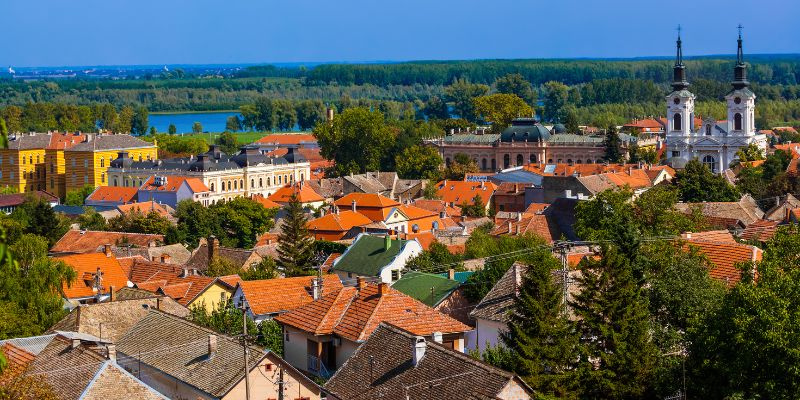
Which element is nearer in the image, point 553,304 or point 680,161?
point 553,304

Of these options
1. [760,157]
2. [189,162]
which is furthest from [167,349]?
[760,157]

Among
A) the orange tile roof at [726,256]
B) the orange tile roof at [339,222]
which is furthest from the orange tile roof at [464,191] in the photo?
the orange tile roof at [726,256]

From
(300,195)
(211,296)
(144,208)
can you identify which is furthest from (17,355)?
(300,195)

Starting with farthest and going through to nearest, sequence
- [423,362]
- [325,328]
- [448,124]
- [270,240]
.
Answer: [448,124] < [270,240] < [325,328] < [423,362]

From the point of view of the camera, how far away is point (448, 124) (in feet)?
411

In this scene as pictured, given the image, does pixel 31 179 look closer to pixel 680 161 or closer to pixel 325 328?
pixel 680 161

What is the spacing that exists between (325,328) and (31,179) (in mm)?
78189

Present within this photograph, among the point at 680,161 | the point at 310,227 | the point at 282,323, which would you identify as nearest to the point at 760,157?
the point at 680,161

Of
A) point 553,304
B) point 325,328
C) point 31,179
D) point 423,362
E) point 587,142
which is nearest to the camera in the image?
point 423,362

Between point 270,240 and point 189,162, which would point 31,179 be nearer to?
point 189,162

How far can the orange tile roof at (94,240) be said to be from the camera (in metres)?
52.1

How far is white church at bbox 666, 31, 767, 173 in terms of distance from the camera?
98688 mm

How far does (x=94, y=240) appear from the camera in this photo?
175 feet

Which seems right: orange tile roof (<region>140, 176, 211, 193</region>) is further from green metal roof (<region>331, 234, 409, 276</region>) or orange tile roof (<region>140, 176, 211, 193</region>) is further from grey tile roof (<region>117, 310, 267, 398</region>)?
grey tile roof (<region>117, 310, 267, 398</region>)
